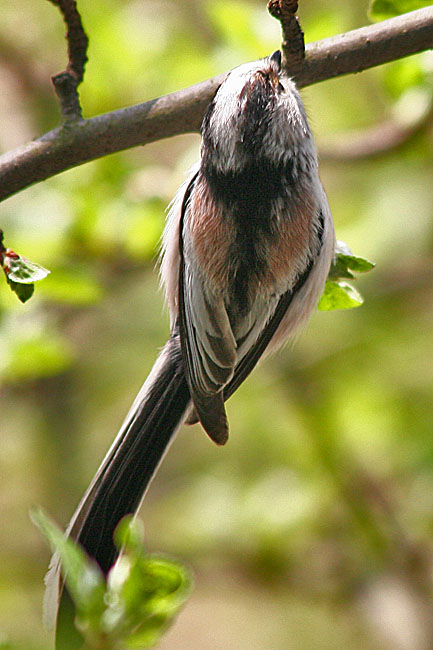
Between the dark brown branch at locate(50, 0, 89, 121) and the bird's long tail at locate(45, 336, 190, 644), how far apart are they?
570 millimetres

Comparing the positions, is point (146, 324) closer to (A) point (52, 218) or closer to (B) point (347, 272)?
(A) point (52, 218)

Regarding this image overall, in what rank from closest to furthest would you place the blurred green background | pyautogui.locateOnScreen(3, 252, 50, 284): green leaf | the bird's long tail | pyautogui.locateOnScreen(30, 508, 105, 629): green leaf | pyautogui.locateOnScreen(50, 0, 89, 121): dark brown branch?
pyautogui.locateOnScreen(30, 508, 105, 629): green leaf
pyautogui.locateOnScreen(3, 252, 50, 284): green leaf
pyautogui.locateOnScreen(50, 0, 89, 121): dark brown branch
the bird's long tail
the blurred green background

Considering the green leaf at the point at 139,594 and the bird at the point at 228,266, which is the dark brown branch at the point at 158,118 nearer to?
the bird at the point at 228,266

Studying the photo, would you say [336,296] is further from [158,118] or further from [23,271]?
[23,271]

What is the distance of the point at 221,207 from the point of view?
1362mm

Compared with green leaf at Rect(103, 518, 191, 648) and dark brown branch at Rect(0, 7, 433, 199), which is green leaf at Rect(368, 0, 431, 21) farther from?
green leaf at Rect(103, 518, 191, 648)

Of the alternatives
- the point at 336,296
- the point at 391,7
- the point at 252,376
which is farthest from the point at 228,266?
the point at 252,376

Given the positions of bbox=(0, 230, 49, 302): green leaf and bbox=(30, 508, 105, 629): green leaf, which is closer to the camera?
bbox=(30, 508, 105, 629): green leaf

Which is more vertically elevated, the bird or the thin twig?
the thin twig

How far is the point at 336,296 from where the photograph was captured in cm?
133

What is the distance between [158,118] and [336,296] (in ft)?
1.47

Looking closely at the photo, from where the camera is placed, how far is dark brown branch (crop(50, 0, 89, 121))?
1.25m

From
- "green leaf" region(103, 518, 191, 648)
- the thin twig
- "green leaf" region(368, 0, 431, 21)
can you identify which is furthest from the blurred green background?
"green leaf" region(103, 518, 191, 648)

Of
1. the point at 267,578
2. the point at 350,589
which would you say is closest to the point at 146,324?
the point at 267,578
